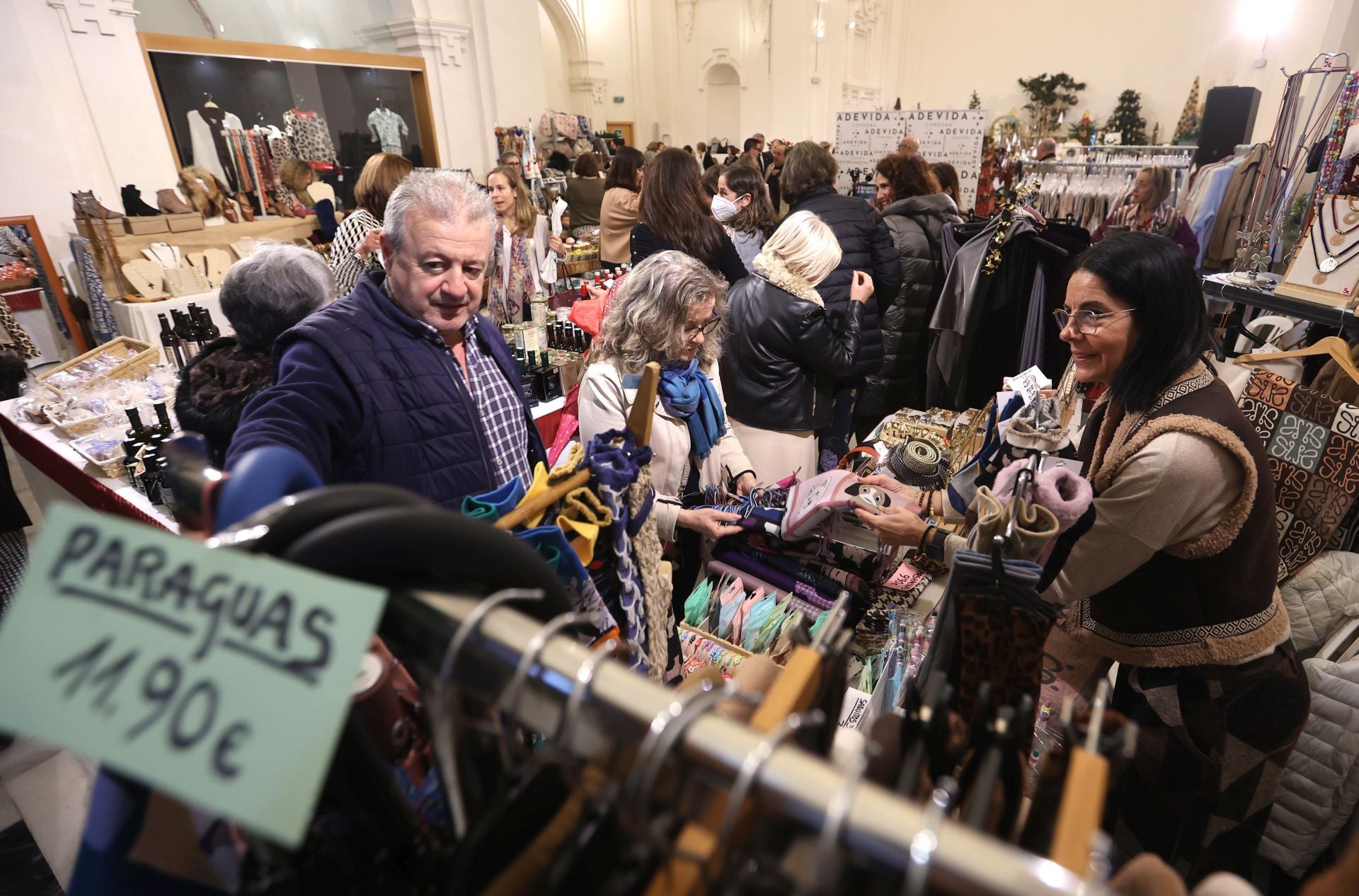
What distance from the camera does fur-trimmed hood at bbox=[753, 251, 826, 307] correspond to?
2.82 m

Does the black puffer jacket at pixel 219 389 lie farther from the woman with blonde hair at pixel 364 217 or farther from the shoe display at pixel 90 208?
the shoe display at pixel 90 208

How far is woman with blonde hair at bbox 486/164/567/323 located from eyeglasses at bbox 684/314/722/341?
6.42 ft

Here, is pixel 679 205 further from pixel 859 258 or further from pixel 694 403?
pixel 694 403

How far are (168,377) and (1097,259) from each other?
3.89 m

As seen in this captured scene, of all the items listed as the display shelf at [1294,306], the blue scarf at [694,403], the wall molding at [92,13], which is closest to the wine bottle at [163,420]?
the blue scarf at [694,403]

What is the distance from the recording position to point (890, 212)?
420cm

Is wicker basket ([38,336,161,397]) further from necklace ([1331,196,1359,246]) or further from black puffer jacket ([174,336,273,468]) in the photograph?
necklace ([1331,196,1359,246])

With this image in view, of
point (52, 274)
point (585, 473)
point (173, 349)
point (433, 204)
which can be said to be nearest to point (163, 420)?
point (173, 349)

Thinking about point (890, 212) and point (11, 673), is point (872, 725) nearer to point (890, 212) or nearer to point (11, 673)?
point (11, 673)

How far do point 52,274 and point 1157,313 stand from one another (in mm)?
7821

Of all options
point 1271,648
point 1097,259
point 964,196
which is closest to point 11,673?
point 1097,259

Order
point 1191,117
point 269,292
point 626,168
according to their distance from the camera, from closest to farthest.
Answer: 1. point 269,292
2. point 626,168
3. point 1191,117

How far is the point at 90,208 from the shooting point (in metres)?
4.93

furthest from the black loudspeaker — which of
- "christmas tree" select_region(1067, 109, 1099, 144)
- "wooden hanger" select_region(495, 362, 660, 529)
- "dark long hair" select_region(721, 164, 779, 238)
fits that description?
"wooden hanger" select_region(495, 362, 660, 529)
